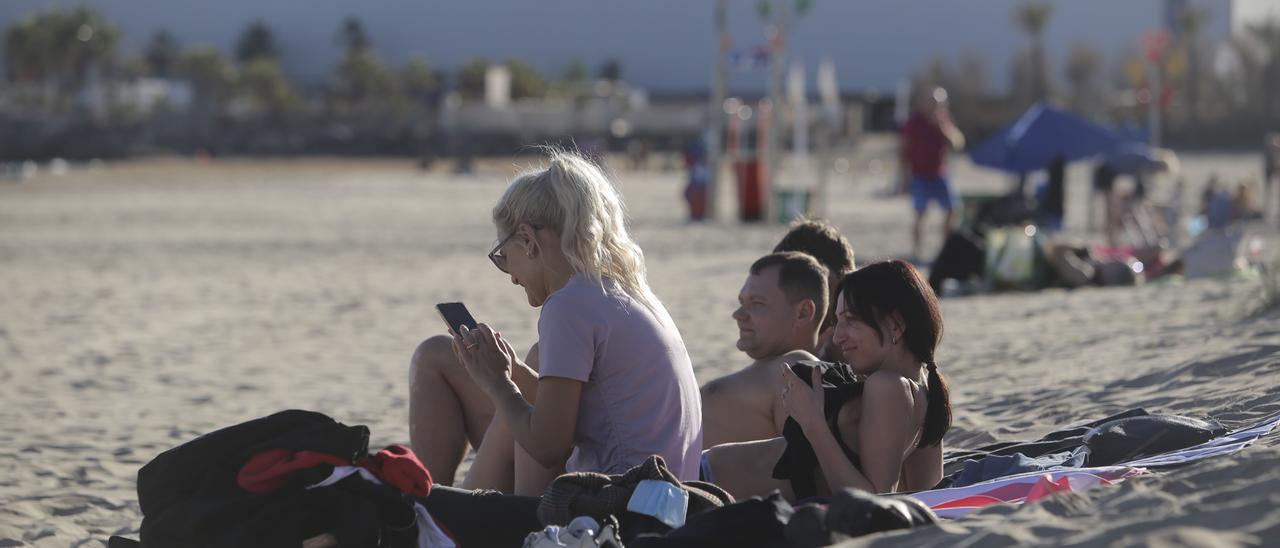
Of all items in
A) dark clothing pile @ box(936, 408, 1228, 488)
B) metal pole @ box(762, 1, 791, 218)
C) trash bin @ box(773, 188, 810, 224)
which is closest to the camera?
dark clothing pile @ box(936, 408, 1228, 488)

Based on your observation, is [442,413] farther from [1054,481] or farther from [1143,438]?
[1143,438]

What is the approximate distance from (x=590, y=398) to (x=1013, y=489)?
3.13ft

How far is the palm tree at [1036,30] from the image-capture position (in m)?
75.3

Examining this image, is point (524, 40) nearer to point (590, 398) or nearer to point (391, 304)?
point (391, 304)

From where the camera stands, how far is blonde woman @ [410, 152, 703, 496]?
307cm

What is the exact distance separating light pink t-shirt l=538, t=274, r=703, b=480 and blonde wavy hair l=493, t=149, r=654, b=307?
0.05 m

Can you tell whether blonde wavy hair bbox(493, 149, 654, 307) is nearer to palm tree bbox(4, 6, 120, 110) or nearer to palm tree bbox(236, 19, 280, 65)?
palm tree bbox(4, 6, 120, 110)

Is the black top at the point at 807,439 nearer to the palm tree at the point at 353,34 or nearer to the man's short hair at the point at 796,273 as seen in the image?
the man's short hair at the point at 796,273

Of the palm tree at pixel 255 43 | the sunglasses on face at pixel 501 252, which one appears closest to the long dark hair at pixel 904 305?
the sunglasses on face at pixel 501 252

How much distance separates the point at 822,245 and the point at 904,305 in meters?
1.04

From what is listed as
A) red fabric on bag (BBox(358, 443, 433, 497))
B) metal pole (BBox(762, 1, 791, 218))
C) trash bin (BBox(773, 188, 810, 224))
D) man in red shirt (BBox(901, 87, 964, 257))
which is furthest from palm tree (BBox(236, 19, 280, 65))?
red fabric on bag (BBox(358, 443, 433, 497))

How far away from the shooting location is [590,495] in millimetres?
2963

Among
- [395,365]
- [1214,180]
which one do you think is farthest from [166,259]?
[1214,180]

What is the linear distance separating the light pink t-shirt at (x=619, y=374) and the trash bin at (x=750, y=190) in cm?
1451
